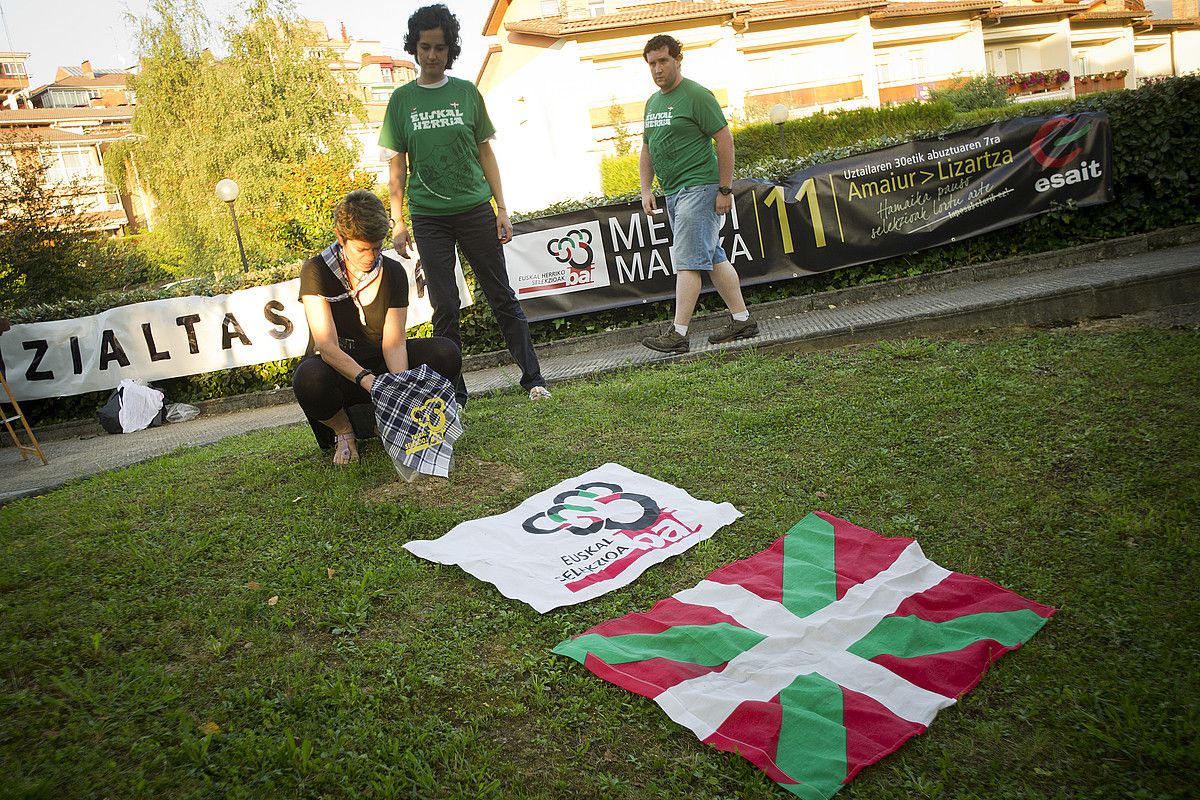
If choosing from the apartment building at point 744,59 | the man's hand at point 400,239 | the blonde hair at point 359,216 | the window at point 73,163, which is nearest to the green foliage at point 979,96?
the apartment building at point 744,59

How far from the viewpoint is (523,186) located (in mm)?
37938

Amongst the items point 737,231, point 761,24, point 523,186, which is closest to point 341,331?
point 737,231

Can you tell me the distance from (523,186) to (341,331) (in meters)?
34.9

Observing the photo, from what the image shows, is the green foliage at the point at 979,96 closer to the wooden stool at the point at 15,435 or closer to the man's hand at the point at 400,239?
the man's hand at the point at 400,239

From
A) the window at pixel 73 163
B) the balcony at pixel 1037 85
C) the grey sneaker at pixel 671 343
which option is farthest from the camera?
the window at pixel 73 163

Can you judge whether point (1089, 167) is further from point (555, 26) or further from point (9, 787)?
point (555, 26)

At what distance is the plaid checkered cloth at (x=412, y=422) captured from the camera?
4.11 meters

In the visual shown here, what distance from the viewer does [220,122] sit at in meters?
27.4

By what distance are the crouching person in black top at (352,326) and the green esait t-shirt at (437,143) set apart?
42.0 inches

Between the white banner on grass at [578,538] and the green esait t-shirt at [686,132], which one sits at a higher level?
the green esait t-shirt at [686,132]

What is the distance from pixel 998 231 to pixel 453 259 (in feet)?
21.0

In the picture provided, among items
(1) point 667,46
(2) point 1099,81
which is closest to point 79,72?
(2) point 1099,81

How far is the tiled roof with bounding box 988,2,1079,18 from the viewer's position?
123 ft

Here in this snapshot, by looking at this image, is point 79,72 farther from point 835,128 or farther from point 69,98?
point 835,128
